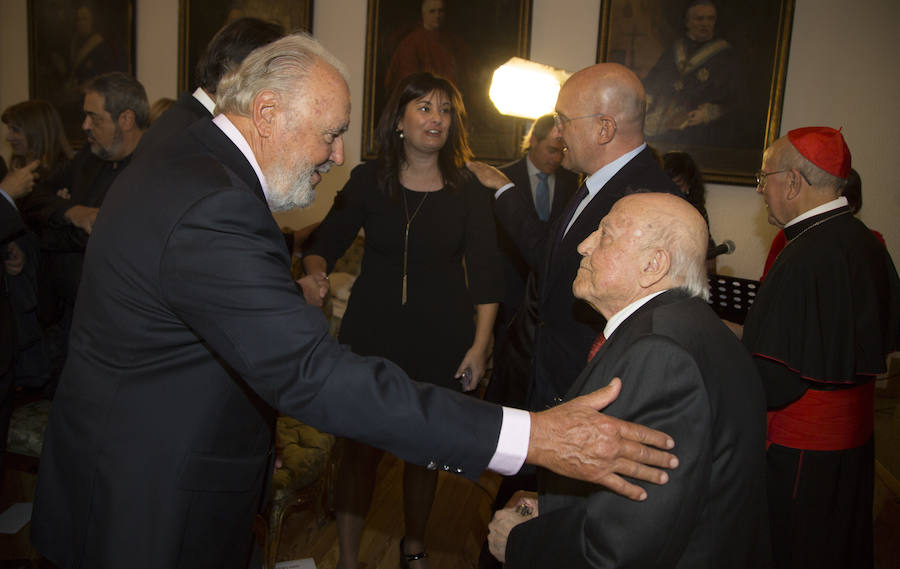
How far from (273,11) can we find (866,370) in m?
6.07

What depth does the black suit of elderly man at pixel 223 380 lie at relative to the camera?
3.96 feet

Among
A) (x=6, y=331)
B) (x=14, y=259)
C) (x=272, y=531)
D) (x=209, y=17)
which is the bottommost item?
(x=272, y=531)

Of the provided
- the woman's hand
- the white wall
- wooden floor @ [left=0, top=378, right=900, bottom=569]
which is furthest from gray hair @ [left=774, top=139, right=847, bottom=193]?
the white wall

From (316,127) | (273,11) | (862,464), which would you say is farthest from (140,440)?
(273,11)

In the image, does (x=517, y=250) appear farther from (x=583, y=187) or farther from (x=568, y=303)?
(x=568, y=303)

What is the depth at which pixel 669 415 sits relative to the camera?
4.06 ft

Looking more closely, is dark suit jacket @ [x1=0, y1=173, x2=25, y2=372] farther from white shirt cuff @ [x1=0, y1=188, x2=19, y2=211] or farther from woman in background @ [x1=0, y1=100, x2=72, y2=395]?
woman in background @ [x1=0, y1=100, x2=72, y2=395]

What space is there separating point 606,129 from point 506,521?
1.43 m

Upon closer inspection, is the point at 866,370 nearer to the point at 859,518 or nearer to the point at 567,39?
the point at 859,518

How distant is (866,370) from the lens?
2223 millimetres

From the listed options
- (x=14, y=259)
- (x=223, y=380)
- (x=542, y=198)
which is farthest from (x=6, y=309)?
(x=542, y=198)

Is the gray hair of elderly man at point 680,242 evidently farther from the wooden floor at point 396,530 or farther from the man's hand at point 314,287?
the wooden floor at point 396,530

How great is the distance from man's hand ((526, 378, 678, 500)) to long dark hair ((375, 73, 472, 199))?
1.71 m

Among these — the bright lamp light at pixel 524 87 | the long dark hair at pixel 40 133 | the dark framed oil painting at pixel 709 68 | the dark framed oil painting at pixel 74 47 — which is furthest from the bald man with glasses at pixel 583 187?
the dark framed oil painting at pixel 74 47
